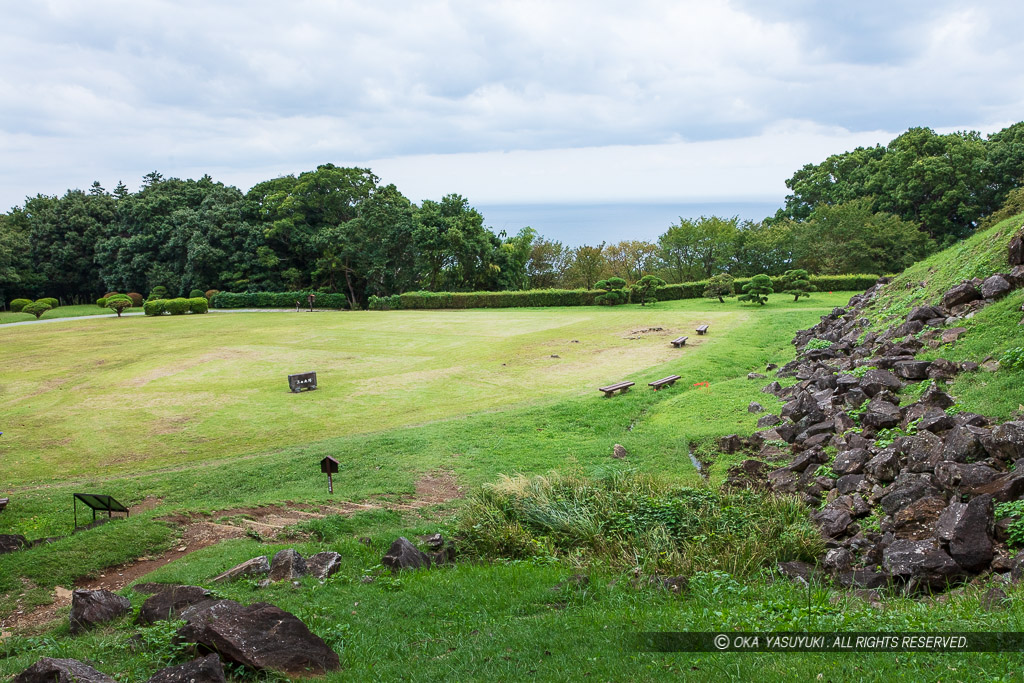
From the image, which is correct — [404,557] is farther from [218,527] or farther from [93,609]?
[218,527]

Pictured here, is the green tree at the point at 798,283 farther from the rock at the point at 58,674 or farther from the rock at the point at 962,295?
the rock at the point at 58,674

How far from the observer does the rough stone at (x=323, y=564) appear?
6.62 m

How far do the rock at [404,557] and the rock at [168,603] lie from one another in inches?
70.9

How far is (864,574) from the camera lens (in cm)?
570

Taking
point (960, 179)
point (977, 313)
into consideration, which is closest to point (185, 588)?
point (977, 313)

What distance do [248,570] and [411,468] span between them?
194 inches

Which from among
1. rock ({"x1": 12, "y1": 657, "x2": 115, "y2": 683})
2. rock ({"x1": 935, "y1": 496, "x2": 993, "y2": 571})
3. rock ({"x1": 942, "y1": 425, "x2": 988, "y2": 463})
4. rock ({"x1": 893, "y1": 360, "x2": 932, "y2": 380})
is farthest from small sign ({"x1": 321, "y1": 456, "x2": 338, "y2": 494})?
rock ({"x1": 893, "y1": 360, "x2": 932, "y2": 380})

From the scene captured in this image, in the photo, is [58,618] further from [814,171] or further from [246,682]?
[814,171]

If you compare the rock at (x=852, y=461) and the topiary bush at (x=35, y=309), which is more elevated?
the topiary bush at (x=35, y=309)

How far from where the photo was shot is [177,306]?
45562 mm

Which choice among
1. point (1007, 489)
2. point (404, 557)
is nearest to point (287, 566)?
point (404, 557)

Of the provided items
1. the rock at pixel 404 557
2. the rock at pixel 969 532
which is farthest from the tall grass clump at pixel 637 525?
the rock at pixel 969 532

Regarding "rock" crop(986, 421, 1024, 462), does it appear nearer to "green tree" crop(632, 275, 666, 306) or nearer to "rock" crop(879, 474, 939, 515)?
"rock" crop(879, 474, 939, 515)

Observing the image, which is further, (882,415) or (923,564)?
(882,415)
